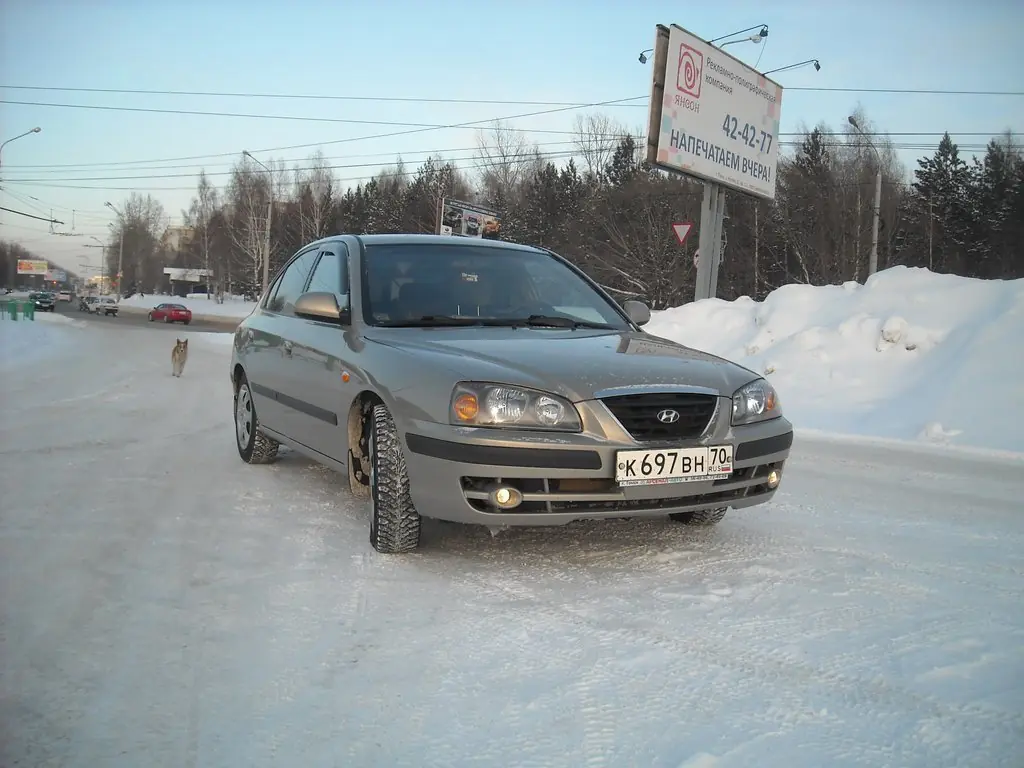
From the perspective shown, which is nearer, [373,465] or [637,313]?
[373,465]

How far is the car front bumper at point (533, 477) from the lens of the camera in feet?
10.6

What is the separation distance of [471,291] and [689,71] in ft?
46.8

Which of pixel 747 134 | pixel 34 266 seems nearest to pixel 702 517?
pixel 747 134

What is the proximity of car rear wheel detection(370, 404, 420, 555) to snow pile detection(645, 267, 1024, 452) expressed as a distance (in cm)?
578

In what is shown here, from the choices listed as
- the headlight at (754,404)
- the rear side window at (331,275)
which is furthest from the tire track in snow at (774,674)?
the rear side window at (331,275)

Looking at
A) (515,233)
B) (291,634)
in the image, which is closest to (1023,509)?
(291,634)

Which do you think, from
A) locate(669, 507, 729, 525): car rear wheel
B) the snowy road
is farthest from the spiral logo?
locate(669, 507, 729, 525): car rear wheel

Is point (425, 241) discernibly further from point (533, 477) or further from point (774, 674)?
point (774, 674)

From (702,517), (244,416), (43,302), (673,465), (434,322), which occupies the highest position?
(434,322)

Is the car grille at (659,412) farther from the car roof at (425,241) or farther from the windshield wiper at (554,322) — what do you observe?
the car roof at (425,241)

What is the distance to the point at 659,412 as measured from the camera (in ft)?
11.1

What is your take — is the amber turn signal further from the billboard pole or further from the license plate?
the billboard pole

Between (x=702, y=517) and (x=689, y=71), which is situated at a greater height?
(x=689, y=71)

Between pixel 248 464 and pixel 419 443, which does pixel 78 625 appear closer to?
pixel 419 443
